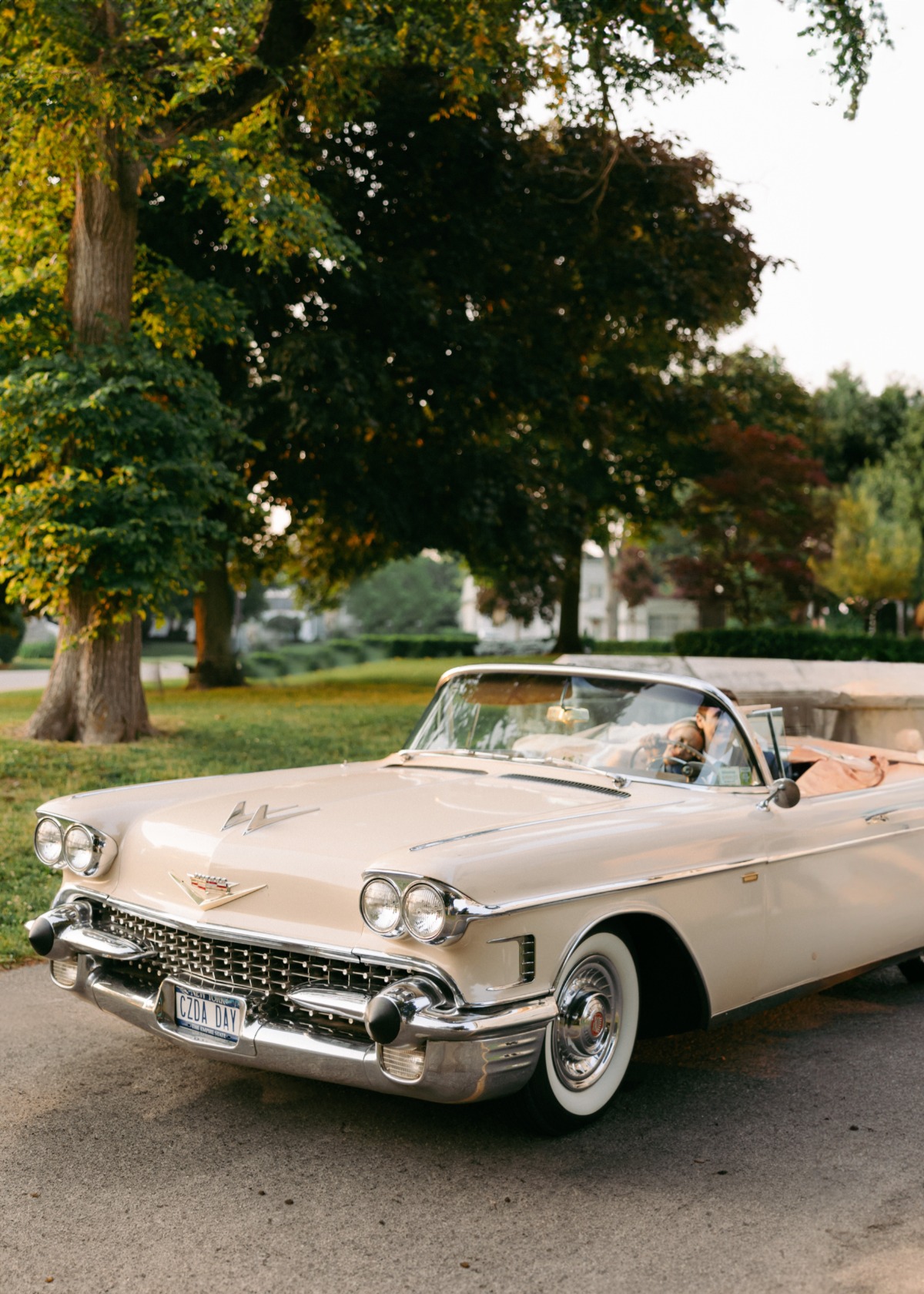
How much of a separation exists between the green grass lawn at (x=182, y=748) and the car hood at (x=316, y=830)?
2.25 m

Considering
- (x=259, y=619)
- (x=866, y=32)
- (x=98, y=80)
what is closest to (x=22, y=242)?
(x=98, y=80)

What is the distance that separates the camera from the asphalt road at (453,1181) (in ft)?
10.7

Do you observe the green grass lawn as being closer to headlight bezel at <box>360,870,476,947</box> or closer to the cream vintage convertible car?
the cream vintage convertible car

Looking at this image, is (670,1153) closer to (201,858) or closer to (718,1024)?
(718,1024)

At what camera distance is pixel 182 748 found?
13.2 m

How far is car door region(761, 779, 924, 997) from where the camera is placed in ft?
16.3

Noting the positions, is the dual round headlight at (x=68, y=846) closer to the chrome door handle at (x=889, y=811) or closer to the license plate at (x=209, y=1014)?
the license plate at (x=209, y=1014)

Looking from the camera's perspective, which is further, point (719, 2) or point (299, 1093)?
point (719, 2)

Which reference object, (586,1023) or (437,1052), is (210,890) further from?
(586,1023)

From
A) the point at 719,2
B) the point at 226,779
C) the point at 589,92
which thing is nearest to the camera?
the point at 226,779

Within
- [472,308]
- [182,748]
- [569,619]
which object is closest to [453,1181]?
[182,748]

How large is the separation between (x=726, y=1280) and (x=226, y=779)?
116 inches

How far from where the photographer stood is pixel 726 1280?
323 cm

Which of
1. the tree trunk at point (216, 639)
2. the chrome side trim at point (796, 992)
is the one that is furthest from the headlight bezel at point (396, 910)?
the tree trunk at point (216, 639)
